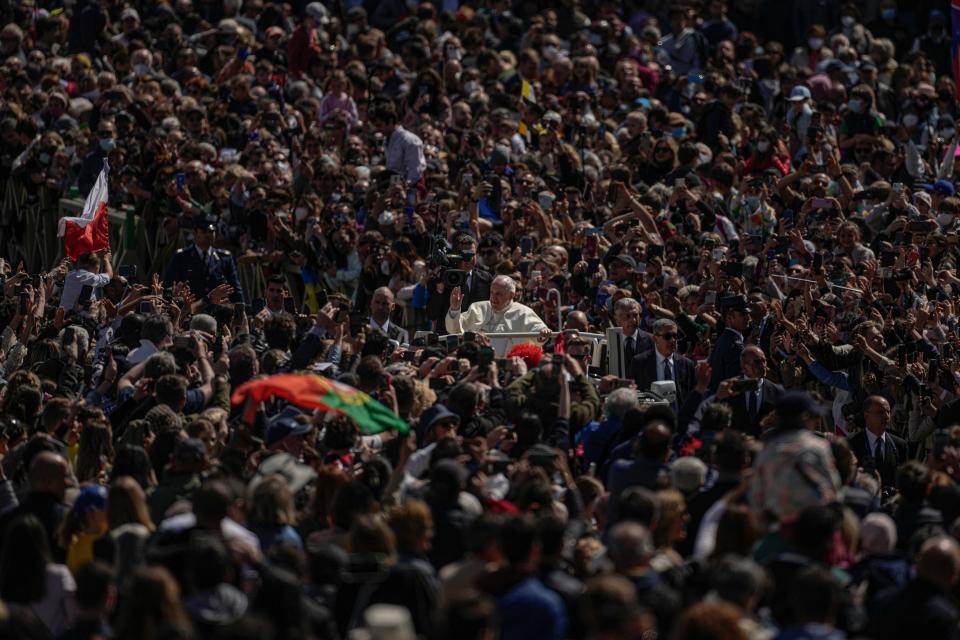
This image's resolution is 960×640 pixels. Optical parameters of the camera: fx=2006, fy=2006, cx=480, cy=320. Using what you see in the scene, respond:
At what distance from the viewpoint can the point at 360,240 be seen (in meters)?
19.1

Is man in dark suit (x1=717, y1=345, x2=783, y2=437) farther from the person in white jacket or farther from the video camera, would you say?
the video camera

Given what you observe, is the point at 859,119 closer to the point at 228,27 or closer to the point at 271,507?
Result: the point at 228,27

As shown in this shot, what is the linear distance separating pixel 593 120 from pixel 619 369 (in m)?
8.46

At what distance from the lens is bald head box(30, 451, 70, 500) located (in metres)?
10.6

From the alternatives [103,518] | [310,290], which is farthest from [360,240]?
[103,518]

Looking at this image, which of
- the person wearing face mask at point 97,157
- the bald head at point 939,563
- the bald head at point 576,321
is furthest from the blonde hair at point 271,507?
the person wearing face mask at point 97,157

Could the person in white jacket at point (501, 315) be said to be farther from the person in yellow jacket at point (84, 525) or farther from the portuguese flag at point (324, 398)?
the person in yellow jacket at point (84, 525)

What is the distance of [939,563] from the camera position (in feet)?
29.2

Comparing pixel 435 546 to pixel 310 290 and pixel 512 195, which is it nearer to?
pixel 310 290

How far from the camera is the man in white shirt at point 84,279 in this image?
17.8 m

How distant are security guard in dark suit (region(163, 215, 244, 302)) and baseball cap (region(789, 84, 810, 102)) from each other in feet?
26.0

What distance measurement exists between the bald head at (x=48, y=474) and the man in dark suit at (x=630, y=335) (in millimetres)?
6213

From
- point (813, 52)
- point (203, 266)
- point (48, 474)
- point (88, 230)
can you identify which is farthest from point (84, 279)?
point (813, 52)

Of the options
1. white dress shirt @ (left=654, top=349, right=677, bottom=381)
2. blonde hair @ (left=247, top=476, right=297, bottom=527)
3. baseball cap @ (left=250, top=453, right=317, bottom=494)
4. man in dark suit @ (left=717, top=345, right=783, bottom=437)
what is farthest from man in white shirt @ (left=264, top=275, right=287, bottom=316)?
blonde hair @ (left=247, top=476, right=297, bottom=527)
